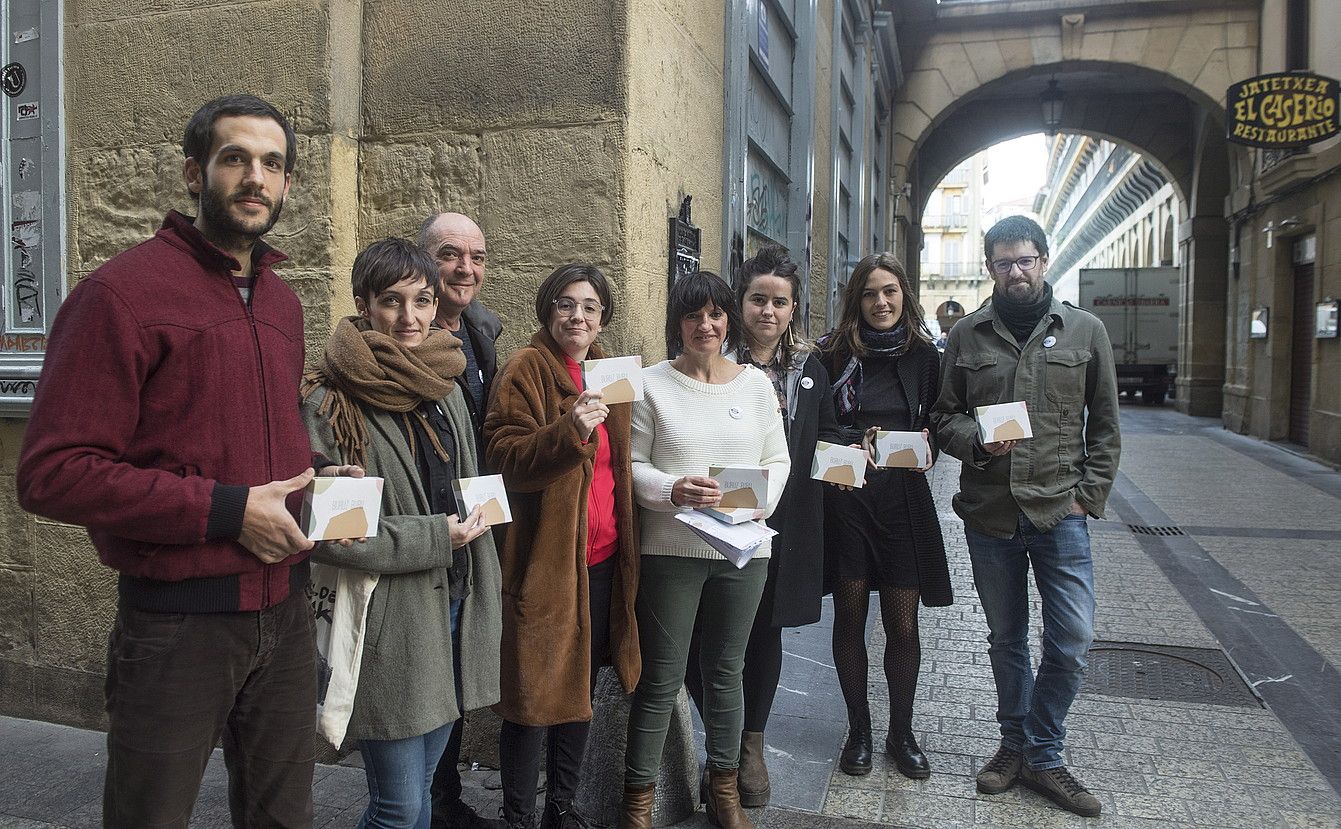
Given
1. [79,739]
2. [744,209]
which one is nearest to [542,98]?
[744,209]

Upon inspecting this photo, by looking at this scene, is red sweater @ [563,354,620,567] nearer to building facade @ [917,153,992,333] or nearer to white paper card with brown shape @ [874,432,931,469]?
white paper card with brown shape @ [874,432,931,469]

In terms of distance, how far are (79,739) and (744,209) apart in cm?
408

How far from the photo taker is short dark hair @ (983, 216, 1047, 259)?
11.1 feet

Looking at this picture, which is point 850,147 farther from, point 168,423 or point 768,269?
point 168,423

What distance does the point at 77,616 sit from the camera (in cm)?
418

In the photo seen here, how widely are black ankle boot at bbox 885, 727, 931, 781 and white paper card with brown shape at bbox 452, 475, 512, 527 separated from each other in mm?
1962

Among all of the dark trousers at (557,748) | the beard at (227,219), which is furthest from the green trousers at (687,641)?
the beard at (227,219)

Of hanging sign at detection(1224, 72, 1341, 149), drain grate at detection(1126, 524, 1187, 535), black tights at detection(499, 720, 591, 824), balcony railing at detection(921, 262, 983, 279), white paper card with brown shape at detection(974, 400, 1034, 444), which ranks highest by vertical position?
balcony railing at detection(921, 262, 983, 279)

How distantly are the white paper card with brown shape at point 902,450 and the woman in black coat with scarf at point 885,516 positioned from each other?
0.17 m

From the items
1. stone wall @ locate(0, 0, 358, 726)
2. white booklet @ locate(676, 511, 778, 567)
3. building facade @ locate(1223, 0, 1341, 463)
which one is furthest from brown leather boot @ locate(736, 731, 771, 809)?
building facade @ locate(1223, 0, 1341, 463)

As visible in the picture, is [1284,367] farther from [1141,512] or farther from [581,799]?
[581,799]

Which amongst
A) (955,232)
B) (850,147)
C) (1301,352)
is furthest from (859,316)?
(955,232)

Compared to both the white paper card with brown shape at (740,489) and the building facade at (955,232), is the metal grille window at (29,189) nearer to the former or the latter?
the white paper card with brown shape at (740,489)

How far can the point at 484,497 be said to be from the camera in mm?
2475
